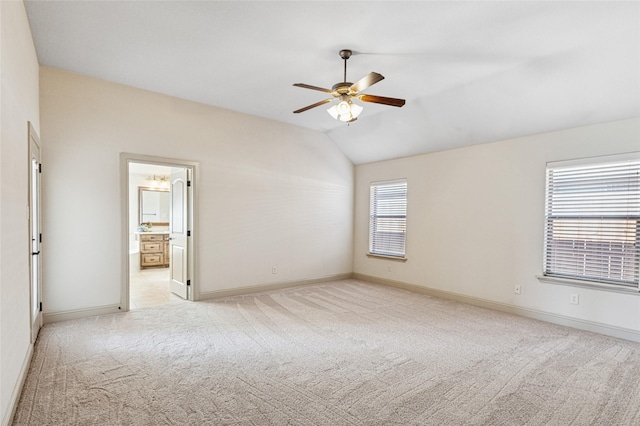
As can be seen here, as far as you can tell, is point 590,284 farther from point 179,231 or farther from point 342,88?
point 179,231

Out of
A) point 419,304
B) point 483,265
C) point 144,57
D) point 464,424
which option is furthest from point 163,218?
point 464,424

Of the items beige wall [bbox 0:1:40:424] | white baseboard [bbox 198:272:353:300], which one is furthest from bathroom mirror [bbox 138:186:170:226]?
beige wall [bbox 0:1:40:424]

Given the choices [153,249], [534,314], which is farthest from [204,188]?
[534,314]

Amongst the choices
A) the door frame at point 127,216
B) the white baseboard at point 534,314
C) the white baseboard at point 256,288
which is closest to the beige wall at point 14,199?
the door frame at point 127,216

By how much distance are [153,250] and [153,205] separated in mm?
1482

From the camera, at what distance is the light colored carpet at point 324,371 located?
7.27 ft

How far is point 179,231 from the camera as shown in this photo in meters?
5.17

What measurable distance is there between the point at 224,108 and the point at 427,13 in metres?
3.37

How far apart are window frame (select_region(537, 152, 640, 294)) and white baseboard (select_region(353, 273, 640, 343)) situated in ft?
1.40

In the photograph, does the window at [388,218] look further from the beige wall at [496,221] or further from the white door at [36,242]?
the white door at [36,242]

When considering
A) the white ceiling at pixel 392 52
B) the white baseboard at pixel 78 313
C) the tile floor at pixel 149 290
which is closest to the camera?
the white ceiling at pixel 392 52

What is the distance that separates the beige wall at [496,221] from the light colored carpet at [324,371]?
41cm

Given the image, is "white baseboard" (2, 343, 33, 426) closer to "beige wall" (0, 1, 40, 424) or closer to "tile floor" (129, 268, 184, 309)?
"beige wall" (0, 1, 40, 424)

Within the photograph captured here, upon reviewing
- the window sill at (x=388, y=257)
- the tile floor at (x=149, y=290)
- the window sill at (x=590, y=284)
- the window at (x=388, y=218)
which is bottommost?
the tile floor at (x=149, y=290)
